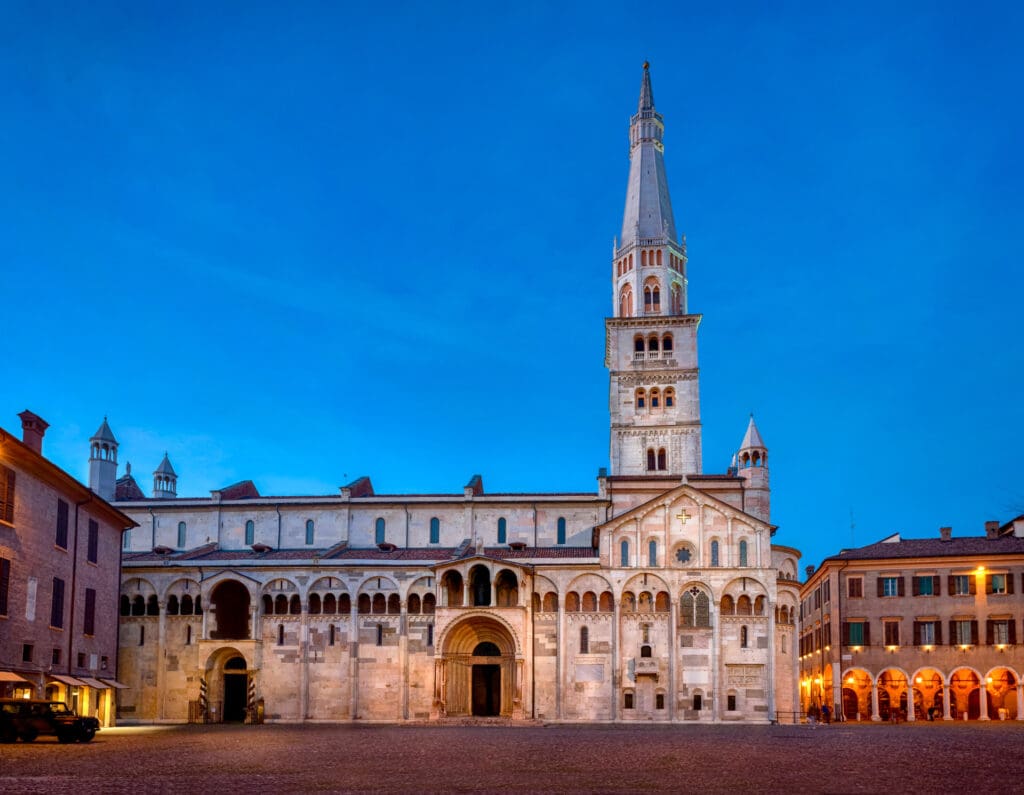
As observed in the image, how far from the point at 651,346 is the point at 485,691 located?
28.1m

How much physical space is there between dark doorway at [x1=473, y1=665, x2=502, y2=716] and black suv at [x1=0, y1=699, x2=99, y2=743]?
33.1 metres

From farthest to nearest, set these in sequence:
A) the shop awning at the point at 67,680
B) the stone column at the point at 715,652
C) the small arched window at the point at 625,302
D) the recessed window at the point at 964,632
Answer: the small arched window at the point at 625,302 < the recessed window at the point at 964,632 < the stone column at the point at 715,652 < the shop awning at the point at 67,680

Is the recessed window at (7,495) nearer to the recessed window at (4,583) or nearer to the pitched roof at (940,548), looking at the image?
the recessed window at (4,583)

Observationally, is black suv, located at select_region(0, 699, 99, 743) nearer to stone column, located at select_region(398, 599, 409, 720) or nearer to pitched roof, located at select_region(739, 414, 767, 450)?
stone column, located at select_region(398, 599, 409, 720)

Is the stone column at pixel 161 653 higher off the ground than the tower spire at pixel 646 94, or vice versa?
the tower spire at pixel 646 94

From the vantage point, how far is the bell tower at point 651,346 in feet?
257

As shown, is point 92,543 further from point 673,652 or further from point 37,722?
point 673,652

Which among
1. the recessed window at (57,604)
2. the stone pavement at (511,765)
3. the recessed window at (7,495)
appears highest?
the recessed window at (7,495)

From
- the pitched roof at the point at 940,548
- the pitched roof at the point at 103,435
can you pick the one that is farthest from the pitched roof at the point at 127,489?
the pitched roof at the point at 940,548

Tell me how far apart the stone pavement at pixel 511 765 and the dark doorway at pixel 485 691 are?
26.5 m

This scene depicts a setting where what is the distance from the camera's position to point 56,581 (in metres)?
44.4

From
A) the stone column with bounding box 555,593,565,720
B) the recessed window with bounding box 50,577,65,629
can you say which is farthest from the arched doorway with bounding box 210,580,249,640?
the recessed window with bounding box 50,577,65,629

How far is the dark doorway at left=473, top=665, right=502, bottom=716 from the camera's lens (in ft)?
215

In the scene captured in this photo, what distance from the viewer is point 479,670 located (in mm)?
65875
